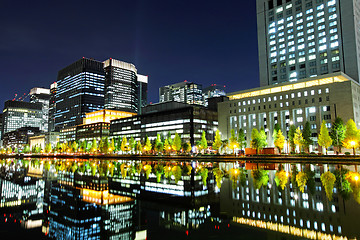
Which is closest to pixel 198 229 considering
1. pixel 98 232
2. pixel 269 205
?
pixel 98 232

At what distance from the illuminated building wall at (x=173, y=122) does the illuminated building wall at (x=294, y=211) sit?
11915 centimetres

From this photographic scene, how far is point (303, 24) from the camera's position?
121312 millimetres

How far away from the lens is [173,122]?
5738 inches

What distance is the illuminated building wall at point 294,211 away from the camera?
11164 mm

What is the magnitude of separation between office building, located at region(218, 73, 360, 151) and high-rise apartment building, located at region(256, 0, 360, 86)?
511 inches

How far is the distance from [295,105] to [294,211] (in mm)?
98134

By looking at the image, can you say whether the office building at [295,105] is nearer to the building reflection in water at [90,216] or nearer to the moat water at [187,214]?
the moat water at [187,214]

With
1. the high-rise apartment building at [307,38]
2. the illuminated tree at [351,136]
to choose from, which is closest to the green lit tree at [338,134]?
the illuminated tree at [351,136]

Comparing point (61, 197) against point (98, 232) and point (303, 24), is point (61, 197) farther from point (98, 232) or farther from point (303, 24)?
point (303, 24)

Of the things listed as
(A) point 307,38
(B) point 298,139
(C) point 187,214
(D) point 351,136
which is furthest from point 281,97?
(C) point 187,214

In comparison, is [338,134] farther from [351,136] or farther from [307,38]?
[307,38]

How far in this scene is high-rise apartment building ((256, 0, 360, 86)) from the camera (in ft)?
358

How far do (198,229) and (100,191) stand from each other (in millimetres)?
13231

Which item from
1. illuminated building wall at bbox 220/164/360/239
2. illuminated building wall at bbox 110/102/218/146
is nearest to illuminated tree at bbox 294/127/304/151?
illuminated building wall at bbox 110/102/218/146
